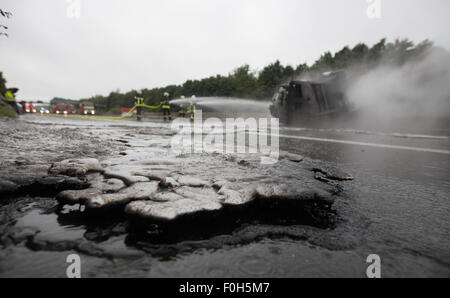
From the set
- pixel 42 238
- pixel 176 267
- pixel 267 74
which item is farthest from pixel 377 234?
pixel 267 74

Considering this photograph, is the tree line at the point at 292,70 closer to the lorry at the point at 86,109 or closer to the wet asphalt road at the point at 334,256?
the wet asphalt road at the point at 334,256

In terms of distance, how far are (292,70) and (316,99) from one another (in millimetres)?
25195

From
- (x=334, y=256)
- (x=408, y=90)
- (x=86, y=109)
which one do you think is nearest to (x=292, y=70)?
(x=408, y=90)

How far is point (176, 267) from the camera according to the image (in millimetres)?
749

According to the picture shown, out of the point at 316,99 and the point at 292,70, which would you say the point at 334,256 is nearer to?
the point at 316,99

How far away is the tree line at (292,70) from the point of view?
34.3ft

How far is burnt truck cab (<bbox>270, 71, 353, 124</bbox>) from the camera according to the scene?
8844 mm

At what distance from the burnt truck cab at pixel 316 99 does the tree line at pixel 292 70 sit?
11.4 feet

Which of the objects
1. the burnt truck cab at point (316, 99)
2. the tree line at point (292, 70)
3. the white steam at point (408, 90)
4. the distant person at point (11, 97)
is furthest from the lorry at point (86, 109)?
the white steam at point (408, 90)

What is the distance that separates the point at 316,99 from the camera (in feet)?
28.9

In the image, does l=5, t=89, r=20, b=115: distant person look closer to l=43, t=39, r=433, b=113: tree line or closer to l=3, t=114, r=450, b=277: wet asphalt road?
l=3, t=114, r=450, b=277: wet asphalt road
